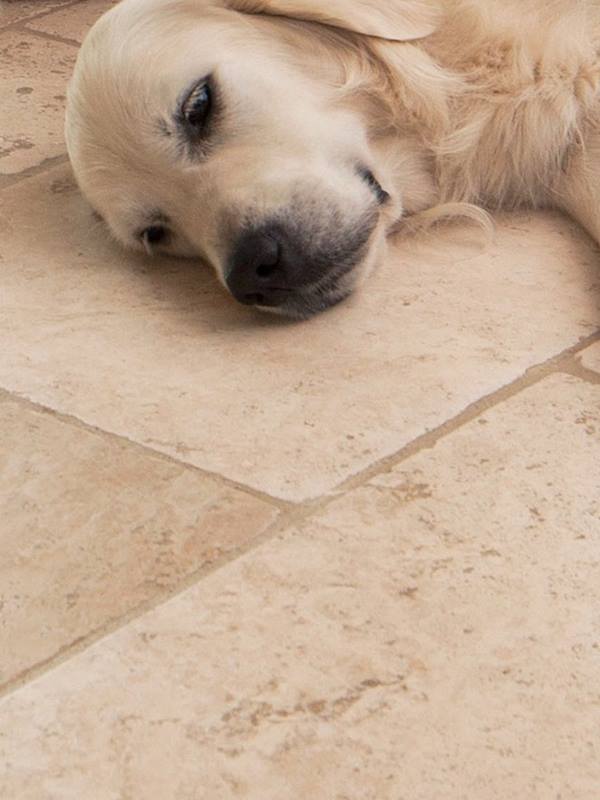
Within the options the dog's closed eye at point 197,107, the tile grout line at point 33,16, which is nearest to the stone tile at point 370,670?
the dog's closed eye at point 197,107

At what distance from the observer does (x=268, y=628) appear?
1695 mm

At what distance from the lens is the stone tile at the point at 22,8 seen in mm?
4633

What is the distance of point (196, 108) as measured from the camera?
2572mm

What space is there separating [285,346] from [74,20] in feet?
8.09

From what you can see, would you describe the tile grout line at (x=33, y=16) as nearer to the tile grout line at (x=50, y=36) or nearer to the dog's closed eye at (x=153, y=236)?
the tile grout line at (x=50, y=36)

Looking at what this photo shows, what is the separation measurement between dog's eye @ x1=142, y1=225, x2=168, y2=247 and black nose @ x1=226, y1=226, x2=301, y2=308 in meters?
0.34

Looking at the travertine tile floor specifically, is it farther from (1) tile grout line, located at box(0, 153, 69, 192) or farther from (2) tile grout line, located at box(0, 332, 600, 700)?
(1) tile grout line, located at box(0, 153, 69, 192)

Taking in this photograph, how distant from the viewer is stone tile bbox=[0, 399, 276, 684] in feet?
5.79

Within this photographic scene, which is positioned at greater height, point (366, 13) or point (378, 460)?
point (366, 13)

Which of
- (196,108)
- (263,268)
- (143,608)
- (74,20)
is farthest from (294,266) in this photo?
(74,20)

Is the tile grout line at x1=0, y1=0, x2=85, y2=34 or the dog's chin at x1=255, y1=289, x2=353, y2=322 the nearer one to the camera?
the dog's chin at x1=255, y1=289, x2=353, y2=322

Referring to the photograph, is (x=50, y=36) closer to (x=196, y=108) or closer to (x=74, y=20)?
(x=74, y=20)

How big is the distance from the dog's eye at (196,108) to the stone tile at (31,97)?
102cm

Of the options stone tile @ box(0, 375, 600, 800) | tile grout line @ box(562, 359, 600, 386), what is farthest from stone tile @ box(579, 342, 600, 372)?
stone tile @ box(0, 375, 600, 800)
